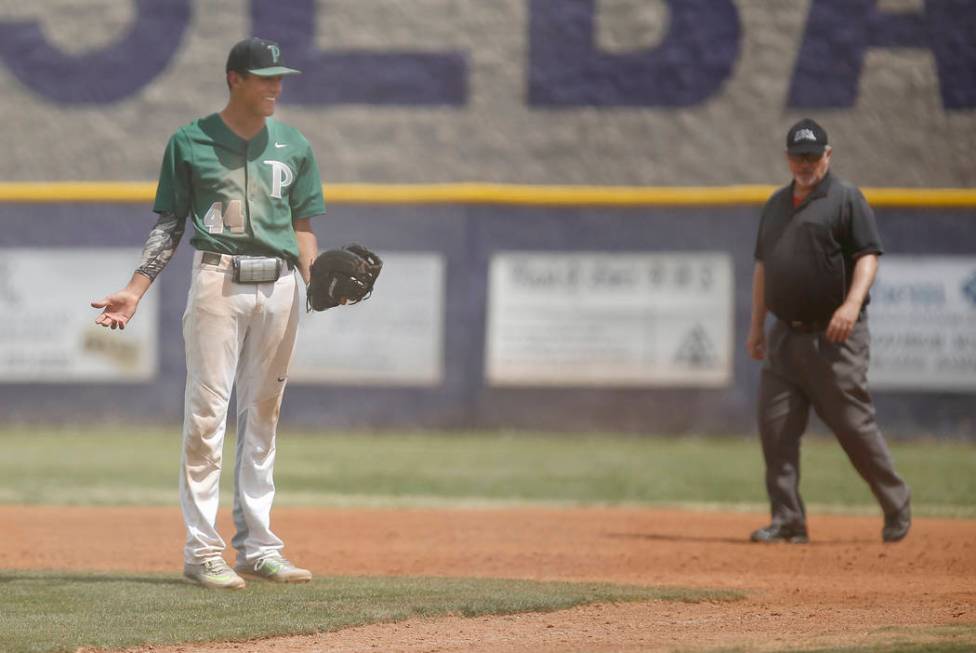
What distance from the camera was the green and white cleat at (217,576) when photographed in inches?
251

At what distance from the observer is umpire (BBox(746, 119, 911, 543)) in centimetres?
793

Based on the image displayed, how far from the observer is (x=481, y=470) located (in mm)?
12680

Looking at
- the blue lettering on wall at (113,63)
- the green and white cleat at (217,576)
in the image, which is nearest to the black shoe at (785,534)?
the green and white cleat at (217,576)

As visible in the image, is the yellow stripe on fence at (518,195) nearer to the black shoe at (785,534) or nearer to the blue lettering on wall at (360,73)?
the blue lettering on wall at (360,73)

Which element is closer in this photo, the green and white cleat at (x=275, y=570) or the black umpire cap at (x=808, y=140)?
the green and white cleat at (x=275, y=570)

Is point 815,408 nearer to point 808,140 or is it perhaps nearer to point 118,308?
point 808,140

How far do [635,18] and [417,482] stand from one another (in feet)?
23.4

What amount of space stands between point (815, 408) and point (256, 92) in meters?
3.42

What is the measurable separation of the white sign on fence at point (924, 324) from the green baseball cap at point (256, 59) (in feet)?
33.1

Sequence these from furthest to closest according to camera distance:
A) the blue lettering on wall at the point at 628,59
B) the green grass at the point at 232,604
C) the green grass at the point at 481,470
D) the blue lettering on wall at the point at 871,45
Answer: the blue lettering on wall at the point at 628,59, the blue lettering on wall at the point at 871,45, the green grass at the point at 481,470, the green grass at the point at 232,604

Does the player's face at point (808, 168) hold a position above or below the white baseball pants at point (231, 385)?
above

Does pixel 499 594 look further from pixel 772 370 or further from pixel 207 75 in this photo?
pixel 207 75

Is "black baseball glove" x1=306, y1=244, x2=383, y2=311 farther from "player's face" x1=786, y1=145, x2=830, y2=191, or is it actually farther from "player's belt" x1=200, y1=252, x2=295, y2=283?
"player's face" x1=786, y1=145, x2=830, y2=191

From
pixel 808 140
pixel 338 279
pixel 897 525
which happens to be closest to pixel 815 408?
pixel 897 525
